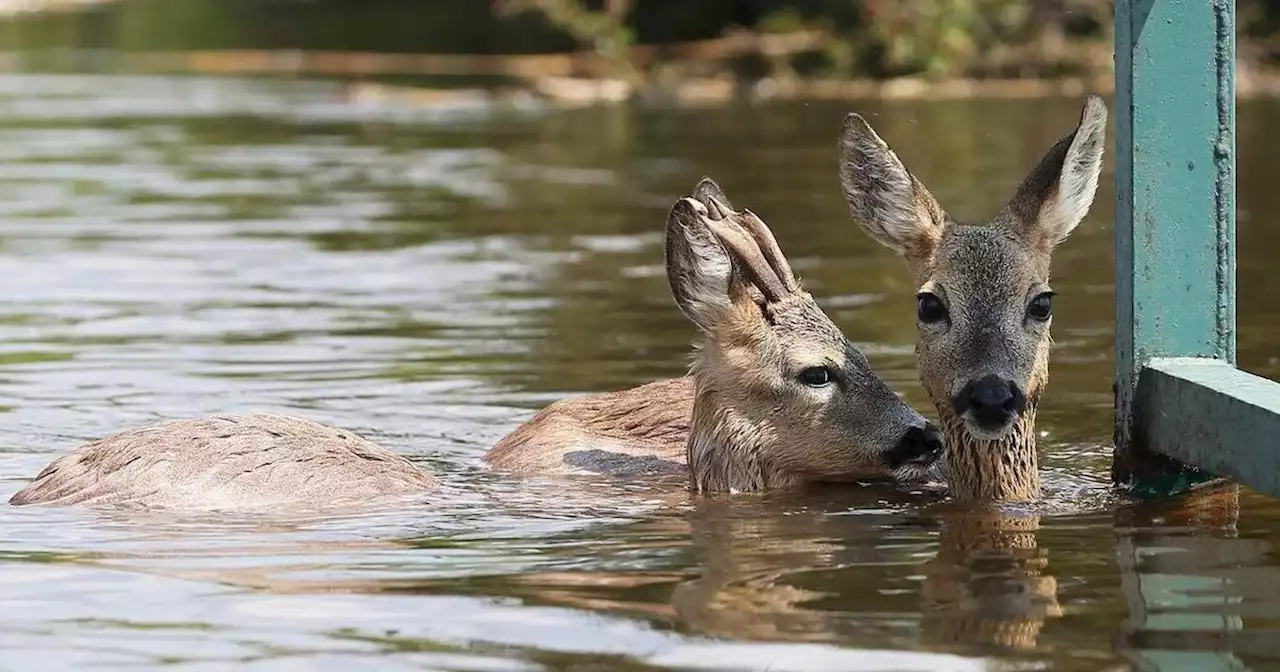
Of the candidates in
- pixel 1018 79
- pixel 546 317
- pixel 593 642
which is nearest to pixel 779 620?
pixel 593 642

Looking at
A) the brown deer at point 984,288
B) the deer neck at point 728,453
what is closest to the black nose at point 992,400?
the brown deer at point 984,288

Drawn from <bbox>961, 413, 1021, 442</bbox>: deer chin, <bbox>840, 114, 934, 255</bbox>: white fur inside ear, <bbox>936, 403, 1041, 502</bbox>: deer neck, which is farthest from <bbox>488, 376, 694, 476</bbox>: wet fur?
<bbox>961, 413, 1021, 442</bbox>: deer chin

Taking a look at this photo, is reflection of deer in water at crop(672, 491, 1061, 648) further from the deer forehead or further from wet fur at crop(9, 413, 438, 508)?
wet fur at crop(9, 413, 438, 508)

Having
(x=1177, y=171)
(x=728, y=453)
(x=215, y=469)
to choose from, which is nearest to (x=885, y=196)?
(x=1177, y=171)

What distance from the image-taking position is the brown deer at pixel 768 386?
8.69m

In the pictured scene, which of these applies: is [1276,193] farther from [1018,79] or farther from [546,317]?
[1018,79]

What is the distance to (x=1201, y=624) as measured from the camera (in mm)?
6262

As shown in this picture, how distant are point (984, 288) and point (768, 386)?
106 centimetres

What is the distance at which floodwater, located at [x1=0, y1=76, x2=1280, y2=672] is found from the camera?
6.25 meters

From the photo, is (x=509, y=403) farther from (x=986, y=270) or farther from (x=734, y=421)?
(x=986, y=270)

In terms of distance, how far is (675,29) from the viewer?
3950cm

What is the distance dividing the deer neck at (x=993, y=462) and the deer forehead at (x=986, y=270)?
395 mm

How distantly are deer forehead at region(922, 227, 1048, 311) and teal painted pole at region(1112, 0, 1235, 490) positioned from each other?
0.35m

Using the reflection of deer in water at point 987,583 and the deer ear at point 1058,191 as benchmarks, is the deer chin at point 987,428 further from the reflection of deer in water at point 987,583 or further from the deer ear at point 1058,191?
the deer ear at point 1058,191
